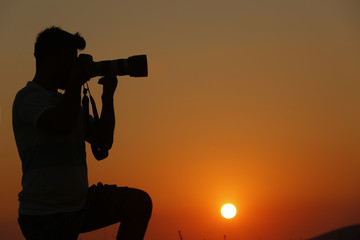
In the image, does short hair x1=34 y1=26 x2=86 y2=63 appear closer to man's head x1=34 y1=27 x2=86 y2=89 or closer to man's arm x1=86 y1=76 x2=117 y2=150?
man's head x1=34 y1=27 x2=86 y2=89

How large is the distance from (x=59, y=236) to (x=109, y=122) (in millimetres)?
997

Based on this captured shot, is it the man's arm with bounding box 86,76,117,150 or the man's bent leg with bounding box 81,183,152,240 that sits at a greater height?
the man's arm with bounding box 86,76,117,150

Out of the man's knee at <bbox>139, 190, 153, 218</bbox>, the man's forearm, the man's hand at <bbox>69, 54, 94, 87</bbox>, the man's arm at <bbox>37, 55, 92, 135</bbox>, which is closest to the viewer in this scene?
the man's arm at <bbox>37, 55, 92, 135</bbox>

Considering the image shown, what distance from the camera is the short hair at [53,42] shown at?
4203mm

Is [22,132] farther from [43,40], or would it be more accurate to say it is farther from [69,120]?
[43,40]

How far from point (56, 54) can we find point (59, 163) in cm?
84

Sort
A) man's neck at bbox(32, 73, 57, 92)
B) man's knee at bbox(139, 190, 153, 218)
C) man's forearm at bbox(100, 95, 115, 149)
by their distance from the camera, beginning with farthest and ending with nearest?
man's forearm at bbox(100, 95, 115, 149)
man's neck at bbox(32, 73, 57, 92)
man's knee at bbox(139, 190, 153, 218)

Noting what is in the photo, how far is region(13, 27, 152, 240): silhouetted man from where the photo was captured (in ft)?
12.5

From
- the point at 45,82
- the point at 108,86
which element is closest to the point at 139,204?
the point at 108,86

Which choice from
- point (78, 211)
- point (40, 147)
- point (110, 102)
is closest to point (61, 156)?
point (40, 147)

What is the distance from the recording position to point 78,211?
3951mm

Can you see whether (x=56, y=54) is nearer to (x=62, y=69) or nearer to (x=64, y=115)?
(x=62, y=69)

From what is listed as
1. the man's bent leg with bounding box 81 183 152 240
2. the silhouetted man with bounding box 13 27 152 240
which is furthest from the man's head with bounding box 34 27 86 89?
the man's bent leg with bounding box 81 183 152 240

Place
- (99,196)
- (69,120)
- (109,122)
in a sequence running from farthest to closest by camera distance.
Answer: (109,122) → (99,196) → (69,120)
